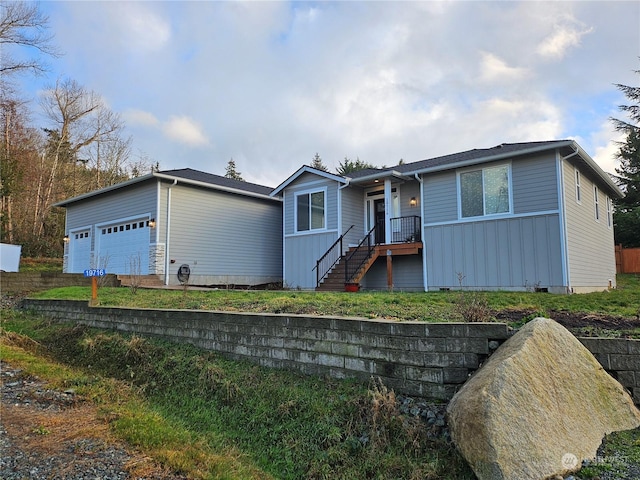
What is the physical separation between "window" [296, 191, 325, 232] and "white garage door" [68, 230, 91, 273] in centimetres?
888

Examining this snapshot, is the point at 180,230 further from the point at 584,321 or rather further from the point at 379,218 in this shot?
the point at 584,321

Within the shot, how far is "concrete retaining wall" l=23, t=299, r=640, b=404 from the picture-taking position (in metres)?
3.76

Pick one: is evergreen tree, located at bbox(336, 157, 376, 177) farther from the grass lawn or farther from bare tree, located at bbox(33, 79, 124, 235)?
the grass lawn

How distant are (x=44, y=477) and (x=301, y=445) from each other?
1.91 m

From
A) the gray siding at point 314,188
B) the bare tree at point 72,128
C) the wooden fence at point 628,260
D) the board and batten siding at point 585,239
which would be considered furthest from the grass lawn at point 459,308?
the bare tree at point 72,128

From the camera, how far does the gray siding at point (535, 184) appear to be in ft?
31.2

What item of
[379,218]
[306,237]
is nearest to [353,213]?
[379,218]

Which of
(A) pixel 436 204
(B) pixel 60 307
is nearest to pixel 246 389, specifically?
(B) pixel 60 307

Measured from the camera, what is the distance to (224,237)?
50.5 feet

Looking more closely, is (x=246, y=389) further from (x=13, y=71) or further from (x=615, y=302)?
(x=13, y=71)

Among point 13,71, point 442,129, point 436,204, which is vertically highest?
point 13,71

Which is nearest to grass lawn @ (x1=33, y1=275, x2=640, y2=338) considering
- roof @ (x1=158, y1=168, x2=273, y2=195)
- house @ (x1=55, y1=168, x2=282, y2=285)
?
house @ (x1=55, y1=168, x2=282, y2=285)

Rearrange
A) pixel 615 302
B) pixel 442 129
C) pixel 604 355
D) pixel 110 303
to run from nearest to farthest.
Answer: pixel 604 355, pixel 615 302, pixel 110 303, pixel 442 129

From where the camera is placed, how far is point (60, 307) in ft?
29.1
